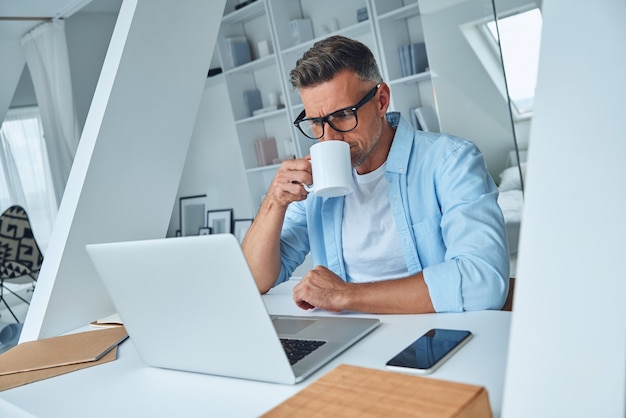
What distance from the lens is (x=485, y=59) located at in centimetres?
302

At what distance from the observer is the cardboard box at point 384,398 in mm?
735

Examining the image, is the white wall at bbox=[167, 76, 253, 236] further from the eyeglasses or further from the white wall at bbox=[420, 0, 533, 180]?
the eyeglasses

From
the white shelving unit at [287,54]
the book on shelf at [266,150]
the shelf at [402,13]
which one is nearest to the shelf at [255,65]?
the white shelving unit at [287,54]

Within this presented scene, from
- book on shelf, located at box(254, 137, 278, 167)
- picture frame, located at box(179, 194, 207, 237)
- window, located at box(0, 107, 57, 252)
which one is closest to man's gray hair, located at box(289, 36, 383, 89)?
book on shelf, located at box(254, 137, 278, 167)

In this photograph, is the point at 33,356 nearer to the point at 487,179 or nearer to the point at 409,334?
the point at 409,334

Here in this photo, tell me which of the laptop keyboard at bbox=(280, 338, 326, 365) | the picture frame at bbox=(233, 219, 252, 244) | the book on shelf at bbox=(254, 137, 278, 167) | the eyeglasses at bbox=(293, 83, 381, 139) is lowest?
the picture frame at bbox=(233, 219, 252, 244)

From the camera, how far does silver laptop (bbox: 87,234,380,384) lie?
94 centimetres

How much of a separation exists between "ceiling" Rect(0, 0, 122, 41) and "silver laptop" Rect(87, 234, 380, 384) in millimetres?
4030

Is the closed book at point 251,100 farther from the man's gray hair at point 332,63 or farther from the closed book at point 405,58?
the man's gray hair at point 332,63

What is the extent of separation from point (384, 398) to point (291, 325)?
51 centimetres

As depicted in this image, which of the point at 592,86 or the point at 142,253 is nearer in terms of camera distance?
the point at 592,86

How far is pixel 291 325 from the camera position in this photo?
1285 mm

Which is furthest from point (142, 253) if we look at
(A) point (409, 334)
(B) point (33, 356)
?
(B) point (33, 356)

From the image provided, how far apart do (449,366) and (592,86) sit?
449 millimetres
